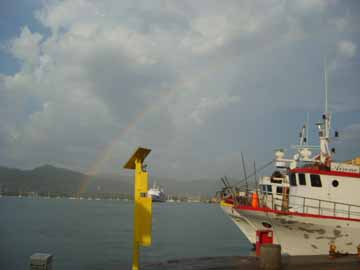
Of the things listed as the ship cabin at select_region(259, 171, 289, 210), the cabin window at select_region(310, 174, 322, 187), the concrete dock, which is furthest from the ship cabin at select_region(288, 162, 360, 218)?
the concrete dock

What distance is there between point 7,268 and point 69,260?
4.48 metres

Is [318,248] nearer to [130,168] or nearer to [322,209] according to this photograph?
[322,209]

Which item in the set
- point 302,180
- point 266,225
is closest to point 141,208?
point 266,225

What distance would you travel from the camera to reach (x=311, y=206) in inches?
774

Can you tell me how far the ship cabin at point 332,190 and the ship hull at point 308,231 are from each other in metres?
1.08

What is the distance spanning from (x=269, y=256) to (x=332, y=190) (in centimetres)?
877

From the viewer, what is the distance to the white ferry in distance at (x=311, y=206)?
18578 millimetres

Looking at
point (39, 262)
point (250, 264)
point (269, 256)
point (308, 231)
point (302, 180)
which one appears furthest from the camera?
point (302, 180)

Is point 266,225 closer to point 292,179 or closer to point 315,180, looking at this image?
point 292,179

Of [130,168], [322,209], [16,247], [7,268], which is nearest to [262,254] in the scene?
[130,168]

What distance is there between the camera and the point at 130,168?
9.99 metres

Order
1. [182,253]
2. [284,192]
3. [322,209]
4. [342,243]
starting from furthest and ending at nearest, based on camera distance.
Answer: [182,253]
[284,192]
[322,209]
[342,243]

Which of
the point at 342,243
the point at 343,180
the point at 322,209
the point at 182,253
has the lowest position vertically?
the point at 182,253

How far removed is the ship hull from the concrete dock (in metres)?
3.01
